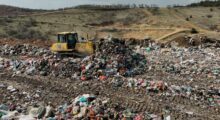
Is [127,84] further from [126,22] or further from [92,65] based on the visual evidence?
[126,22]

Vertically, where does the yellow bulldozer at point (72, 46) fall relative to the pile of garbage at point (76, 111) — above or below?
above

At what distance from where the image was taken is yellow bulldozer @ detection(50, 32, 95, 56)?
21.4 m

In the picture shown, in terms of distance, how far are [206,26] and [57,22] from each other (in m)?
12.8

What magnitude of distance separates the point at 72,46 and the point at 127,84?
6259 mm

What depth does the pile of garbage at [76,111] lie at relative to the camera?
11.5m

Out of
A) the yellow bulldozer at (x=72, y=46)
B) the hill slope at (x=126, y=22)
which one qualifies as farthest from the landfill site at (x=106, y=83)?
the hill slope at (x=126, y=22)

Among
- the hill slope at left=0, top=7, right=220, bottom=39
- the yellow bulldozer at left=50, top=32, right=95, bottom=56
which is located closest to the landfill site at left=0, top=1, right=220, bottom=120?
the yellow bulldozer at left=50, top=32, right=95, bottom=56

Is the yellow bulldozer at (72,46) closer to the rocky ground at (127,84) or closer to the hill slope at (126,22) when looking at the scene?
the rocky ground at (127,84)

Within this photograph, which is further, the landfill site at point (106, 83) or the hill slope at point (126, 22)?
the hill slope at point (126, 22)

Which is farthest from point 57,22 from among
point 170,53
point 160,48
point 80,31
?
point 170,53

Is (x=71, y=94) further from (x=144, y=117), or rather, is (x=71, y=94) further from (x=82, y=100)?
(x=144, y=117)

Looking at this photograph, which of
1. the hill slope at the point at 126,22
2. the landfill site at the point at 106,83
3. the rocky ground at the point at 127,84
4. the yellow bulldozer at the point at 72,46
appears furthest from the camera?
Answer: the hill slope at the point at 126,22

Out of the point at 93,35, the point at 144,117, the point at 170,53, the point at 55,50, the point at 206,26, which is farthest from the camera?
the point at 206,26

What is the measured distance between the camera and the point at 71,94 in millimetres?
14852
